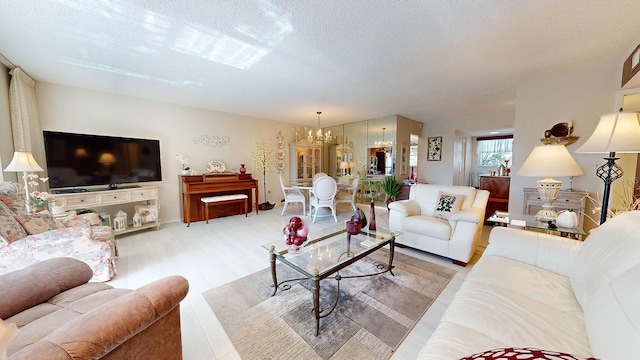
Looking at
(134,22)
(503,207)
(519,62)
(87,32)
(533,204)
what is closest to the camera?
(134,22)

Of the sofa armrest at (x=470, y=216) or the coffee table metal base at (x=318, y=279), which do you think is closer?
the coffee table metal base at (x=318, y=279)

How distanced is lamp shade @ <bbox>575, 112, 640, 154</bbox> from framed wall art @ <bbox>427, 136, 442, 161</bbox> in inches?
192

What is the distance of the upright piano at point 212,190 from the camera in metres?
3.99

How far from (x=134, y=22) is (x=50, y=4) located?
1.61 feet

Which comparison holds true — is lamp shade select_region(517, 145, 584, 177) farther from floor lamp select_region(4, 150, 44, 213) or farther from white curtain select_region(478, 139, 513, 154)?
white curtain select_region(478, 139, 513, 154)

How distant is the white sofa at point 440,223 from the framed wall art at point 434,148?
148 inches

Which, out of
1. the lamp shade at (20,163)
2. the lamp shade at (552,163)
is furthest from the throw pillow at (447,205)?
the lamp shade at (20,163)

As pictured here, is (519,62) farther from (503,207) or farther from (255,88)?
(255,88)

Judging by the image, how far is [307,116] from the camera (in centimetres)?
517

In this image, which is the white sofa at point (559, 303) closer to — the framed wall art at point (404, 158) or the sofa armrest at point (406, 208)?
the sofa armrest at point (406, 208)

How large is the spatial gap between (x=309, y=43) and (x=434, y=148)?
549 cm

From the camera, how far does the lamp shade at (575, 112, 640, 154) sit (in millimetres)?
1417

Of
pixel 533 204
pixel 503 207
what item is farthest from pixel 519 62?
pixel 503 207

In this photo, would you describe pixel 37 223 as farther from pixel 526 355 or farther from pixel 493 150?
pixel 493 150
